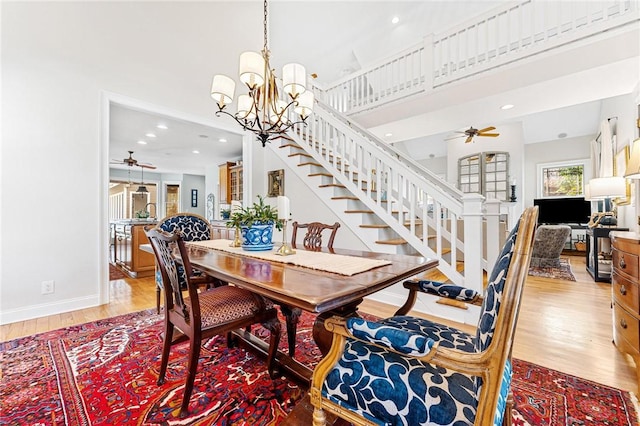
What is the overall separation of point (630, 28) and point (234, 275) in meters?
4.11

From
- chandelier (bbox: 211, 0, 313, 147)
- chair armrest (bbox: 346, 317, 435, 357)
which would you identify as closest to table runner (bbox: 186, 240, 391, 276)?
chair armrest (bbox: 346, 317, 435, 357)

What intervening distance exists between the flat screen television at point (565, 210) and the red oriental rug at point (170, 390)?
22.7ft

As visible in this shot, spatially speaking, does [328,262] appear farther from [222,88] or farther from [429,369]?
[222,88]

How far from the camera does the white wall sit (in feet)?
8.23

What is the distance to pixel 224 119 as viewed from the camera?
4062 millimetres

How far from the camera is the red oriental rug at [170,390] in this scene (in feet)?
4.30

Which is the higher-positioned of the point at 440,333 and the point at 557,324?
the point at 440,333

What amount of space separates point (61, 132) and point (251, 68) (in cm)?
213

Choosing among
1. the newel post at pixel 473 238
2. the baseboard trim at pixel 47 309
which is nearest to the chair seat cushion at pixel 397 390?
the newel post at pixel 473 238

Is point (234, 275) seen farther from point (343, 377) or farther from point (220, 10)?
point (220, 10)

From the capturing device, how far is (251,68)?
2139 mm

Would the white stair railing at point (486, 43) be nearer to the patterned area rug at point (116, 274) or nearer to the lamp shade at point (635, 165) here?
the lamp shade at point (635, 165)

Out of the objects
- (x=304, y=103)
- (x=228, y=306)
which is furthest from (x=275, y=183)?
(x=228, y=306)

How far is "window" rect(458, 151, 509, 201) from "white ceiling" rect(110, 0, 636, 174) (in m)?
0.86
